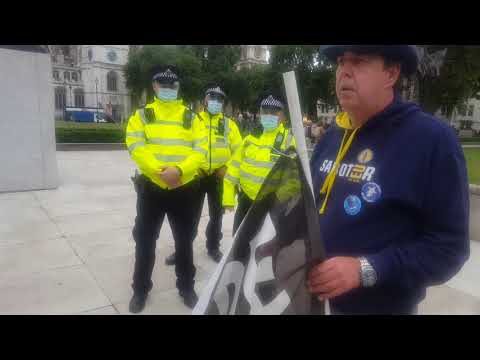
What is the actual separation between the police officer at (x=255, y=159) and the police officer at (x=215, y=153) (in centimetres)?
46

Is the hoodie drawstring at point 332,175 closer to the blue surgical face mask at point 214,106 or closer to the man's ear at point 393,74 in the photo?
the man's ear at point 393,74

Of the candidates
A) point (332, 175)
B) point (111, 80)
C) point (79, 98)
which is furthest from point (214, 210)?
point (79, 98)

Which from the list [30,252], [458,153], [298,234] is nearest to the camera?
[298,234]

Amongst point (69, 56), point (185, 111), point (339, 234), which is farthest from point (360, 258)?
point (69, 56)

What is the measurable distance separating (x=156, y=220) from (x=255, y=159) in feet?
3.65

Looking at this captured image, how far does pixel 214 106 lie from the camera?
4.05 meters

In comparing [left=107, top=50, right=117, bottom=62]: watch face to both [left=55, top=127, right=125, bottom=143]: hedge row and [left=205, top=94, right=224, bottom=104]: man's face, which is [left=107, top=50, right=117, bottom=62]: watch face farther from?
[left=205, top=94, right=224, bottom=104]: man's face

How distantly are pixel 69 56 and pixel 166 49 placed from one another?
52726mm

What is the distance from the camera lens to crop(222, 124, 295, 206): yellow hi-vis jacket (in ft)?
11.2

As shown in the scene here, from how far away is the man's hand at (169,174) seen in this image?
2.69m

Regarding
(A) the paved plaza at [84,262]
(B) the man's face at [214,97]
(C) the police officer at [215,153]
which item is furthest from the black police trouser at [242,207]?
(B) the man's face at [214,97]

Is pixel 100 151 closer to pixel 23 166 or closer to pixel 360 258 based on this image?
pixel 23 166

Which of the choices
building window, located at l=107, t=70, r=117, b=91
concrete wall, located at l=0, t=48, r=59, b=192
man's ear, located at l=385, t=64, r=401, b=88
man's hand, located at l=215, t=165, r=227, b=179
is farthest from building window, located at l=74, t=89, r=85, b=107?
man's ear, located at l=385, t=64, r=401, b=88

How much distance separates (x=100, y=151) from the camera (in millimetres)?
15164
